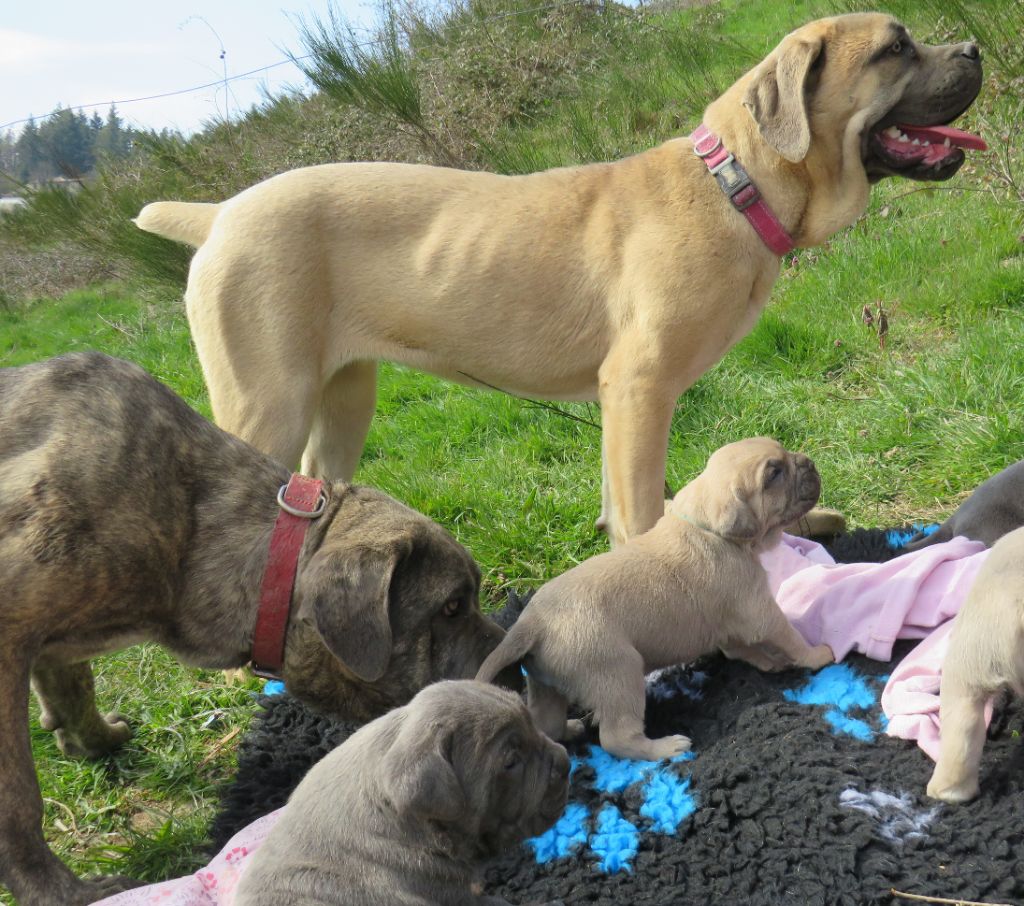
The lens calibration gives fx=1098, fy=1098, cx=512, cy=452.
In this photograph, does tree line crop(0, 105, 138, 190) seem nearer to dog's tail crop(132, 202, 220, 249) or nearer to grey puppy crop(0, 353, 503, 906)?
dog's tail crop(132, 202, 220, 249)

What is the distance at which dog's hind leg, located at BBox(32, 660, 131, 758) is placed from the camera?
3865mm

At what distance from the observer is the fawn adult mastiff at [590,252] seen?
451 centimetres

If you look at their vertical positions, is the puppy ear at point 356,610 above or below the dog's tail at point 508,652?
above

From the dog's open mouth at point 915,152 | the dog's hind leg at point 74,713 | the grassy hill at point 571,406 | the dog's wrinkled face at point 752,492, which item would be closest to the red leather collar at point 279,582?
the grassy hill at point 571,406

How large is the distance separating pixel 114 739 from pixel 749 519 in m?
2.50

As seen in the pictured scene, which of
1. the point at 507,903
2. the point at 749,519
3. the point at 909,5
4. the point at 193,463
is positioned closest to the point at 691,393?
the point at 749,519

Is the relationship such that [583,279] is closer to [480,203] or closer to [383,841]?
[480,203]

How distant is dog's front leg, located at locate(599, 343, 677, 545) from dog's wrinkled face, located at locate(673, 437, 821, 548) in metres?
0.80

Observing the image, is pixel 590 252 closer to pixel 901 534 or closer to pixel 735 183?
pixel 735 183

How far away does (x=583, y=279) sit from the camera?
4727mm

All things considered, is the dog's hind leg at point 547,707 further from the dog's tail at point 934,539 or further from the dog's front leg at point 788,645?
the dog's tail at point 934,539

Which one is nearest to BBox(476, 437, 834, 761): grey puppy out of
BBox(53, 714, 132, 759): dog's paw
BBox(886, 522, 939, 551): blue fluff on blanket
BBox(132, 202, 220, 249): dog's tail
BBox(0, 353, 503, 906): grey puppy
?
BBox(0, 353, 503, 906): grey puppy

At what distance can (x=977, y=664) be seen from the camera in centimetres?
270

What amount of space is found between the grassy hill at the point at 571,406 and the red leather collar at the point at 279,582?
2.49ft
